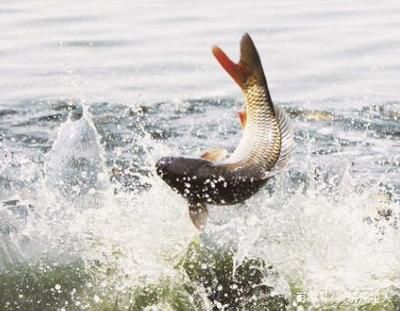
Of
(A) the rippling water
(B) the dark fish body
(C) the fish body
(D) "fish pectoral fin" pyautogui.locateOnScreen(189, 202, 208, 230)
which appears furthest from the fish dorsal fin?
(A) the rippling water

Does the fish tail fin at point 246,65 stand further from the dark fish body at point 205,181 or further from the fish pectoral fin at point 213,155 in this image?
the dark fish body at point 205,181

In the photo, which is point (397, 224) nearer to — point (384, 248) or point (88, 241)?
point (384, 248)

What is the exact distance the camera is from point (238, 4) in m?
15.0

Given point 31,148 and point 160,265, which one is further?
point 31,148

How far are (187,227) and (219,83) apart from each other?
422 cm

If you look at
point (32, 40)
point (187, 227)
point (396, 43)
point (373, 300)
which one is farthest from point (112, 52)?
point (373, 300)

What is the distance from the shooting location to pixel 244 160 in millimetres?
4793

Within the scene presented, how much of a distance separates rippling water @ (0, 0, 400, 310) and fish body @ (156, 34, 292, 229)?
1.05 m

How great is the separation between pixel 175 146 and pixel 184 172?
3.61m

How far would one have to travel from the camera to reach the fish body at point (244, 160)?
15.1 ft

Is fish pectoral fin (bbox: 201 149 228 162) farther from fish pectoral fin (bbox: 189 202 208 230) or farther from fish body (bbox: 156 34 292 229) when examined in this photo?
fish pectoral fin (bbox: 189 202 208 230)

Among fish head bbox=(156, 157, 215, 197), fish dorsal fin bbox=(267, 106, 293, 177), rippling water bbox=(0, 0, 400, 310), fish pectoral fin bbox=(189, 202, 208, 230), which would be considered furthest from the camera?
rippling water bbox=(0, 0, 400, 310)

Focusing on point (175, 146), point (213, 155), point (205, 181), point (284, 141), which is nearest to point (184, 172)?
point (205, 181)

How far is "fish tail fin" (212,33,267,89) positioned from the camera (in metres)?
4.65
